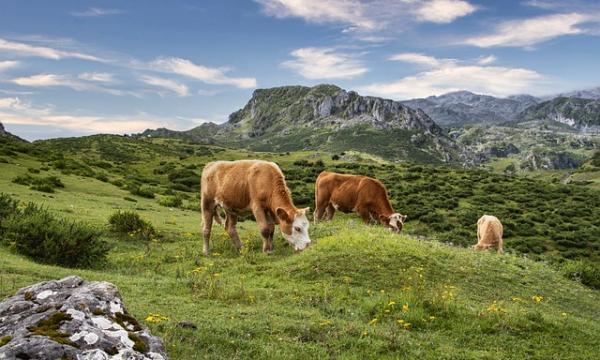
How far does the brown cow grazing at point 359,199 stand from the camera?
79.7 feet

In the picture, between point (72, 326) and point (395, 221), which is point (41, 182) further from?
point (72, 326)

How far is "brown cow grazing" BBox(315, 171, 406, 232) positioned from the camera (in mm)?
24297

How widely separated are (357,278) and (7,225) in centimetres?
1199

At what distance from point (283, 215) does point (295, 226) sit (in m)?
0.56

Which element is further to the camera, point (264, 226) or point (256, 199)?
point (256, 199)

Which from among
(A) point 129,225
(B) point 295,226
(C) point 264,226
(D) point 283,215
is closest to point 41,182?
(A) point 129,225

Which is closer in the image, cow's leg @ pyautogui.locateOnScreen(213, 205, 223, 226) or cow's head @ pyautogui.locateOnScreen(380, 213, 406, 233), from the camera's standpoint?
cow's leg @ pyautogui.locateOnScreen(213, 205, 223, 226)

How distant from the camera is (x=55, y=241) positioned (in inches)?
607

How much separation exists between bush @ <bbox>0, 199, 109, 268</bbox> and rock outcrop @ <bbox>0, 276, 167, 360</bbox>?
30.1 feet

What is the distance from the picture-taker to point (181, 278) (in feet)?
44.9

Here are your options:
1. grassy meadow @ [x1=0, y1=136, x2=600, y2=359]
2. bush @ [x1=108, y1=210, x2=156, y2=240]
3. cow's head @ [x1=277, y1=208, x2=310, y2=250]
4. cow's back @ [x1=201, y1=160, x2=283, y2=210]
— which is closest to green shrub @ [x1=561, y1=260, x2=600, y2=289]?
grassy meadow @ [x1=0, y1=136, x2=600, y2=359]

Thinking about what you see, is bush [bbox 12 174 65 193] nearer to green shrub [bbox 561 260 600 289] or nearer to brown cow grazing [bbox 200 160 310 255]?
brown cow grazing [bbox 200 160 310 255]

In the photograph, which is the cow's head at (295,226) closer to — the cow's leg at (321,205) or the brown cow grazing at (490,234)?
the cow's leg at (321,205)

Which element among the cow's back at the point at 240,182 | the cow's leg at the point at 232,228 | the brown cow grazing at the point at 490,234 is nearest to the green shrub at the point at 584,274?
the brown cow grazing at the point at 490,234
